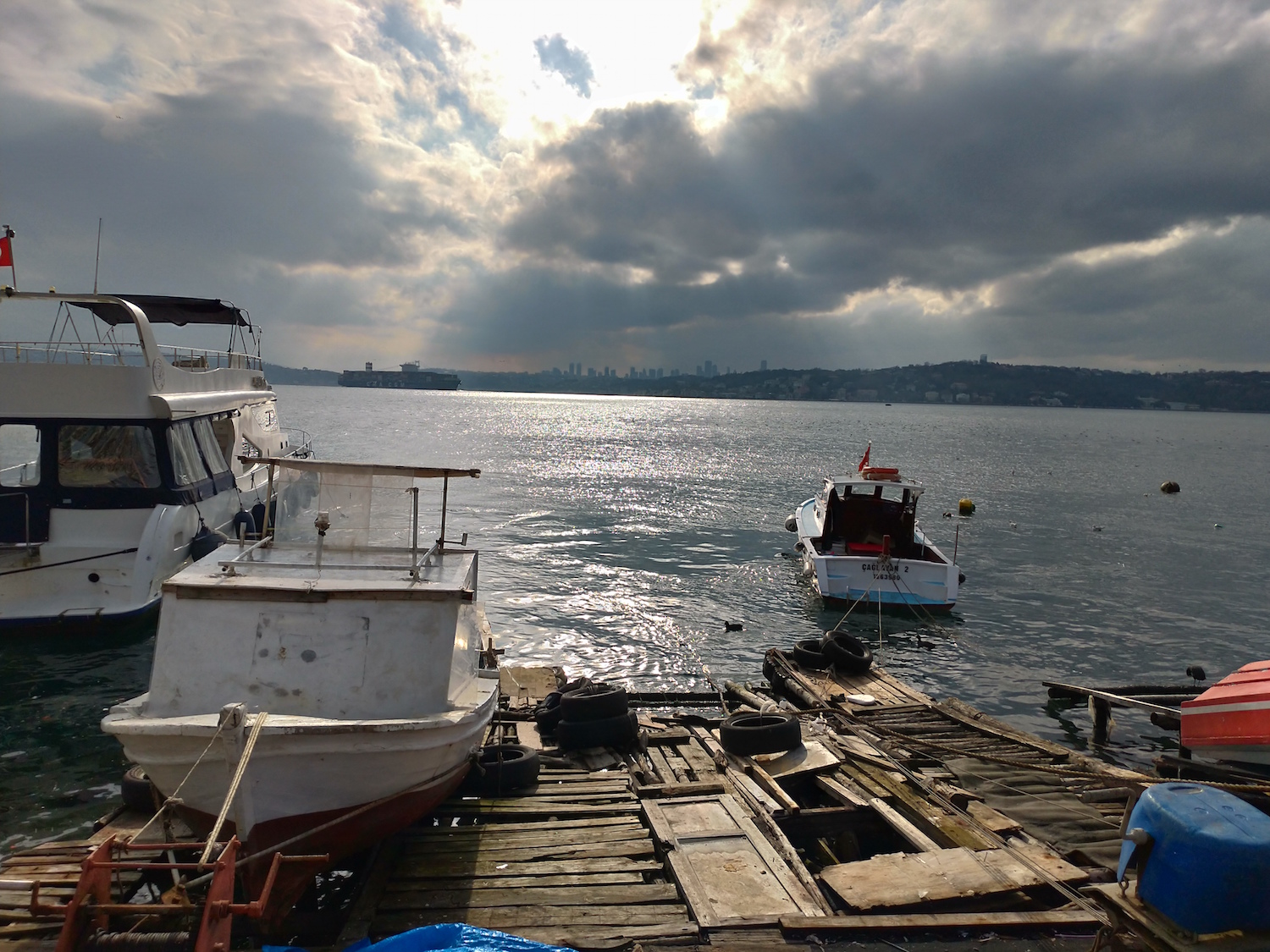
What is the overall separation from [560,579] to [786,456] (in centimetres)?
5997

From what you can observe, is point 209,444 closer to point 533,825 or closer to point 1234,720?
point 533,825

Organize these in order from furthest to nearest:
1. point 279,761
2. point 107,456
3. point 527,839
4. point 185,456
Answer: point 185,456 → point 107,456 → point 527,839 → point 279,761

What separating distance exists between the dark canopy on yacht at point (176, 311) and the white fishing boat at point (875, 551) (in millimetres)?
22437

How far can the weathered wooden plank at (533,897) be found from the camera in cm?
727

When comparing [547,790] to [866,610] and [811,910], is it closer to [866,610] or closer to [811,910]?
[811,910]

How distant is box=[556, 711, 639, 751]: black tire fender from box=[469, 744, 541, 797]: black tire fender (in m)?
1.12

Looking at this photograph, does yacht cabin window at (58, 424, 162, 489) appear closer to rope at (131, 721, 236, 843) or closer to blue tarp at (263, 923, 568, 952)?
rope at (131, 721, 236, 843)

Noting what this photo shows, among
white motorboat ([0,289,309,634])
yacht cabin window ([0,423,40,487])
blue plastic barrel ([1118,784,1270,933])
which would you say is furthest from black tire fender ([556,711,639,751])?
yacht cabin window ([0,423,40,487])

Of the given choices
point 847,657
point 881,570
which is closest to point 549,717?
point 847,657

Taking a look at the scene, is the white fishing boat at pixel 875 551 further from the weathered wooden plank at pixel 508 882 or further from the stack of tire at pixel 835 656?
the weathered wooden plank at pixel 508 882

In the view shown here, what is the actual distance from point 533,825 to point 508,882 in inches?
47.7

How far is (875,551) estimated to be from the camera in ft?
87.7

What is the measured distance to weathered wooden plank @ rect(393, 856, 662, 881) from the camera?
7.77m

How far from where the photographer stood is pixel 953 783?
33.4 ft
